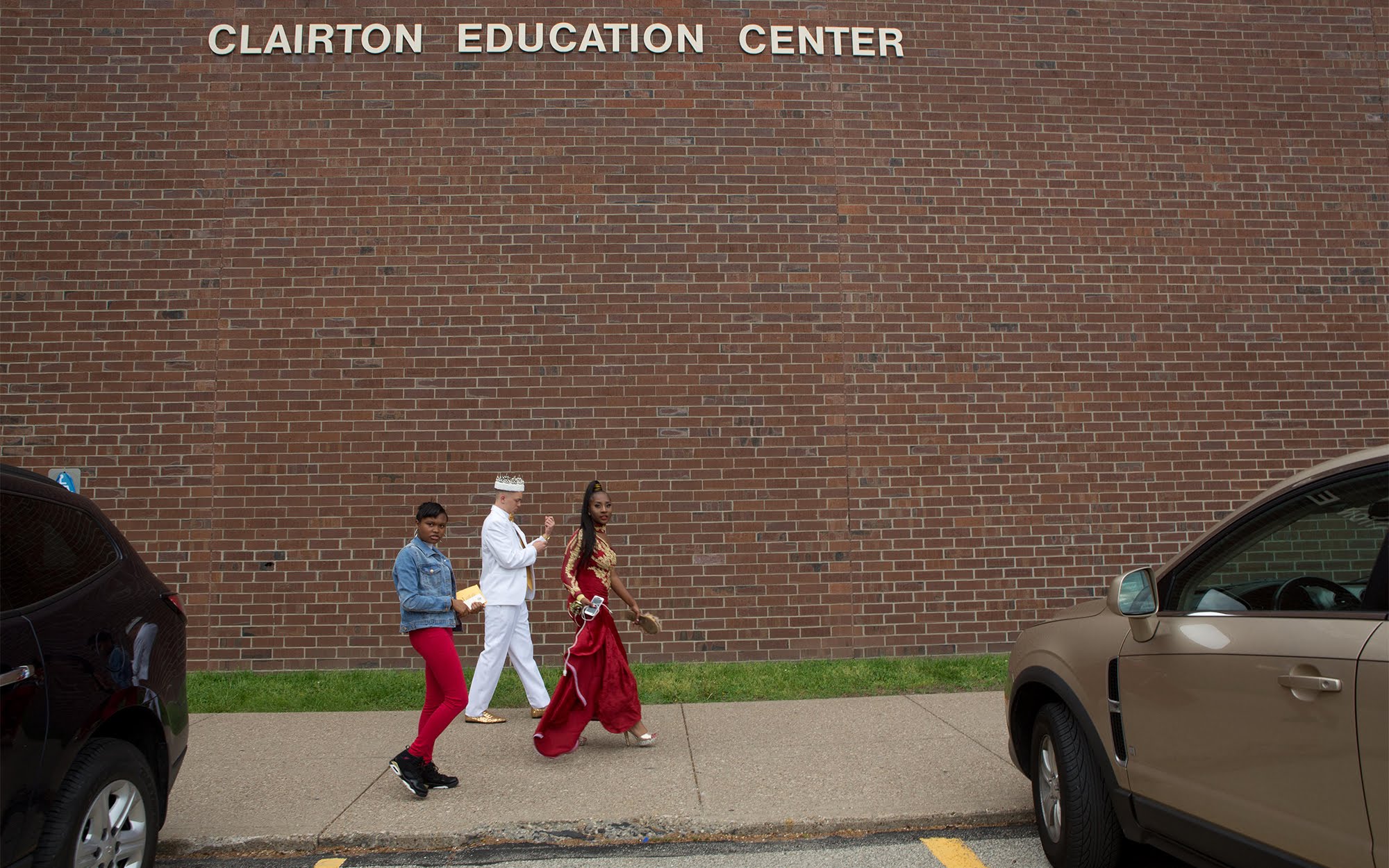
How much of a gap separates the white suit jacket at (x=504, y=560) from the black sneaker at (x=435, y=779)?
4.61 feet

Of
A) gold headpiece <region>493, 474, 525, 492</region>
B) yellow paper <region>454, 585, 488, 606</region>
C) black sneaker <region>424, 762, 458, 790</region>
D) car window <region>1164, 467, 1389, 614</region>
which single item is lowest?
black sneaker <region>424, 762, 458, 790</region>

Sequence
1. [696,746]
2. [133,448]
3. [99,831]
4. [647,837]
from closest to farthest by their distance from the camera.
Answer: [99,831], [647,837], [696,746], [133,448]

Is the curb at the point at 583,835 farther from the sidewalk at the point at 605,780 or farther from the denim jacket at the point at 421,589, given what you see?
the denim jacket at the point at 421,589

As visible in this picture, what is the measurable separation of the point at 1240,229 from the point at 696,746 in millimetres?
7529

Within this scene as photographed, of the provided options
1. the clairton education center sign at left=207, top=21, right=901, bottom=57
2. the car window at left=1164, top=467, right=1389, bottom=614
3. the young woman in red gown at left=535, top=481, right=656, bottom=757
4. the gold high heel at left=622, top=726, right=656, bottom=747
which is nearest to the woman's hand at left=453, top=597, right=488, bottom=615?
the young woman in red gown at left=535, top=481, right=656, bottom=757

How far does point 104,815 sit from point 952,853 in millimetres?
3491

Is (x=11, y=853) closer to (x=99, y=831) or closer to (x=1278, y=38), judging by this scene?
(x=99, y=831)

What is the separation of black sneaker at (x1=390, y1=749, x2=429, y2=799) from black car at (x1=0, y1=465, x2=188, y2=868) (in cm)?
119

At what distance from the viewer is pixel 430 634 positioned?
17.8ft

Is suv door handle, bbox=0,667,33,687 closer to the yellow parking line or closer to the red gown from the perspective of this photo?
the red gown

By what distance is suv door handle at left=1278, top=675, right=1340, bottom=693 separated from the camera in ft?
9.27

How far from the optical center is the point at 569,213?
30.6 ft

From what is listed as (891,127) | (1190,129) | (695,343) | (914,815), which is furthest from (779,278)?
(914,815)

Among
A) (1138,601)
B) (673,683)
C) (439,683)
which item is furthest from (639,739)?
(1138,601)
